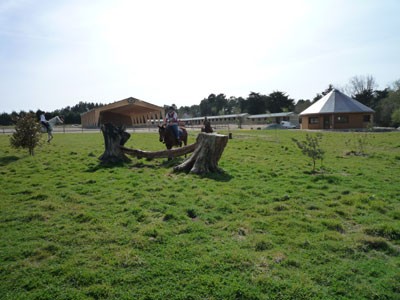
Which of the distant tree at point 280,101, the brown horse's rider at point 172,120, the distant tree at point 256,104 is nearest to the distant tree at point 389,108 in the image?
the distant tree at point 280,101

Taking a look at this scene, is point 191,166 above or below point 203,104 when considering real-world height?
below

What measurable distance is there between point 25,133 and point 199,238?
446 inches

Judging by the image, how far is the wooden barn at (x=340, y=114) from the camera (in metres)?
39.0

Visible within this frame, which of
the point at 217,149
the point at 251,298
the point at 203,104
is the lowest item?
the point at 251,298

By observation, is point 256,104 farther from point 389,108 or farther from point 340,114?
point 340,114

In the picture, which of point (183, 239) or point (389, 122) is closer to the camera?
point (183, 239)

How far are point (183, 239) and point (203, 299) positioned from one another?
4.06 feet

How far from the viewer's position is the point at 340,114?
39219 mm

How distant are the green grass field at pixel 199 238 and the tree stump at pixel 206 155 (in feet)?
2.80

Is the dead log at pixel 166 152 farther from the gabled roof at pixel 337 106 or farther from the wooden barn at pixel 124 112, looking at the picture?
the gabled roof at pixel 337 106

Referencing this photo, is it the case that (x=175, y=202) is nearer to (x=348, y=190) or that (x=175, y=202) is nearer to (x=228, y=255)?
(x=228, y=255)

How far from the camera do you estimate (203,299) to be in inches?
107

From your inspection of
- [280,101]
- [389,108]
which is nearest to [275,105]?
[280,101]

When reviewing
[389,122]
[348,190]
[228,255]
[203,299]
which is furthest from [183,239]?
[389,122]
